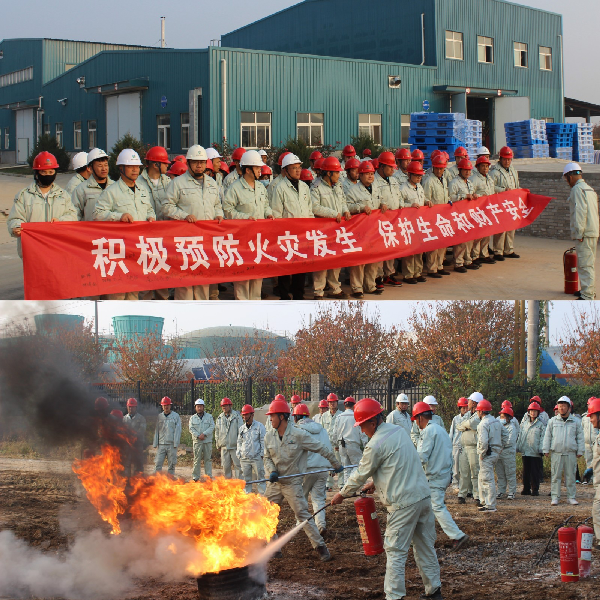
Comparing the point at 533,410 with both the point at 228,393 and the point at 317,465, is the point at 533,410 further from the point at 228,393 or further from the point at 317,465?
the point at 228,393

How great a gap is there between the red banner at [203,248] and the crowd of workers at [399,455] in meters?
1.52

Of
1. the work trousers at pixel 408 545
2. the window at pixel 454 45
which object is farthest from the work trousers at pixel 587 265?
the window at pixel 454 45

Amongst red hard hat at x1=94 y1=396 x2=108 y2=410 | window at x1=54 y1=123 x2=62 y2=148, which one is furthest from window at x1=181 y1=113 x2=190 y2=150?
red hard hat at x1=94 y1=396 x2=108 y2=410

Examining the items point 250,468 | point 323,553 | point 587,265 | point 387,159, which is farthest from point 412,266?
point 323,553

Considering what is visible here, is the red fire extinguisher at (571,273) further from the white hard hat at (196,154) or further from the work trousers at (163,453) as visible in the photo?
the work trousers at (163,453)

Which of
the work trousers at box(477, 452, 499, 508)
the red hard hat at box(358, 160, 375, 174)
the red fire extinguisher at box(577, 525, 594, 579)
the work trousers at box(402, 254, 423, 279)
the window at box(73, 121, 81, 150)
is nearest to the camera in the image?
the red fire extinguisher at box(577, 525, 594, 579)

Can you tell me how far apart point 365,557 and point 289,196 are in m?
5.32

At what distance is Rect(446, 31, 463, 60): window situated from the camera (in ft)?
106

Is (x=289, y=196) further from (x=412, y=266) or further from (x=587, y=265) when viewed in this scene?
(x=587, y=265)

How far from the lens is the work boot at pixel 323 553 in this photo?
7375 mm

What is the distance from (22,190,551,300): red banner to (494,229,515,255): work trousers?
2060mm

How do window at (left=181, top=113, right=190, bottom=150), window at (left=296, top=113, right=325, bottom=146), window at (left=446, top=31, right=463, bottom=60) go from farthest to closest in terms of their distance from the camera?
window at (left=446, top=31, right=463, bottom=60), window at (left=296, top=113, right=325, bottom=146), window at (left=181, top=113, right=190, bottom=150)

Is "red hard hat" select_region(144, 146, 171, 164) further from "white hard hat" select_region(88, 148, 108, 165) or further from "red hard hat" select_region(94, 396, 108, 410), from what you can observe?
"red hard hat" select_region(94, 396, 108, 410)

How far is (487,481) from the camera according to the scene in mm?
10453
